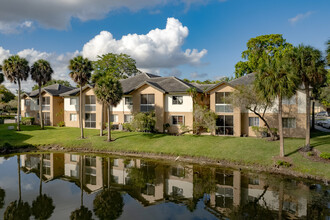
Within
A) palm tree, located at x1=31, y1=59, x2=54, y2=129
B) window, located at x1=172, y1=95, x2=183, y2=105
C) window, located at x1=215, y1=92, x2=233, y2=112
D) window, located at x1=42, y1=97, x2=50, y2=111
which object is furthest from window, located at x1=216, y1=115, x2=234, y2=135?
window, located at x1=42, y1=97, x2=50, y2=111

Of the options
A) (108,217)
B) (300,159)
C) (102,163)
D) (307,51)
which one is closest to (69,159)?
(102,163)

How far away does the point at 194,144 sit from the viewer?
88.0 feet

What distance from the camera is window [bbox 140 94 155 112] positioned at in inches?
1362

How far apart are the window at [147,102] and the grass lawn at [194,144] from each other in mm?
4288

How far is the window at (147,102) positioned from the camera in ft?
113

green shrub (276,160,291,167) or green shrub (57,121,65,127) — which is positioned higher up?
green shrub (57,121,65,127)

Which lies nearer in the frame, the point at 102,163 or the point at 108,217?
the point at 108,217

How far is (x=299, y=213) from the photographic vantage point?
41.8ft

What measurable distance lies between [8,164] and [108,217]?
16.2 m

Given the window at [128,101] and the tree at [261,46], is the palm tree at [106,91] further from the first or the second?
the tree at [261,46]

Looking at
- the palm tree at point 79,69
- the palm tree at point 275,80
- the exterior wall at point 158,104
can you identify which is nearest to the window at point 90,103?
the palm tree at point 79,69

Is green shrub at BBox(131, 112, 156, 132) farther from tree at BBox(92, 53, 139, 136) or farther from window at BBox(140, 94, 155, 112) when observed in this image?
tree at BBox(92, 53, 139, 136)

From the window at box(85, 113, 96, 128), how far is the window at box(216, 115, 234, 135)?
2063 centimetres

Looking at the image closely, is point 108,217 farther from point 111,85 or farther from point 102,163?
point 111,85
